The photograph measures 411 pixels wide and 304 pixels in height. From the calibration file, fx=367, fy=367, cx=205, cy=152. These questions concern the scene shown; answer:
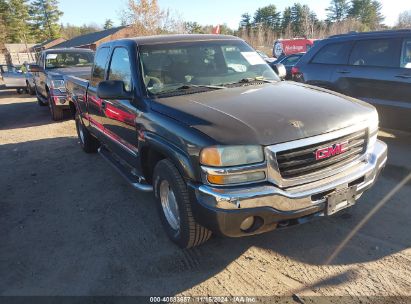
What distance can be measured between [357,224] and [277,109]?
1519mm

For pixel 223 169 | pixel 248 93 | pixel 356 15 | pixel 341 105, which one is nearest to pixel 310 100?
pixel 341 105

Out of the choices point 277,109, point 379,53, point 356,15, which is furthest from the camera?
point 356,15

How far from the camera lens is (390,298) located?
2650mm

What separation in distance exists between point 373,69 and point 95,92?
4.27 m

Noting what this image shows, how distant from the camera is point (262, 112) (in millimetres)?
2996

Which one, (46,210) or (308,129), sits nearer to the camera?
(308,129)

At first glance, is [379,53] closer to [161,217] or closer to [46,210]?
[161,217]

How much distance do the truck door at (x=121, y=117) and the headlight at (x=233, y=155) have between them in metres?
1.37

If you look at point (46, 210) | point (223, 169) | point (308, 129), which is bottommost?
point (46, 210)

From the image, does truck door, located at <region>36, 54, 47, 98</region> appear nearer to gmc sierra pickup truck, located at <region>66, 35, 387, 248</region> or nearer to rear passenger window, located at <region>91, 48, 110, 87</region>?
rear passenger window, located at <region>91, 48, 110, 87</region>

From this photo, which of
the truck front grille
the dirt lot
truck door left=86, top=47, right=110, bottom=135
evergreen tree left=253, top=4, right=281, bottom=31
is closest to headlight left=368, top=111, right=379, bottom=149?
the truck front grille

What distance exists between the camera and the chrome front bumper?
260 centimetres

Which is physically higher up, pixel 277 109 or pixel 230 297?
pixel 277 109

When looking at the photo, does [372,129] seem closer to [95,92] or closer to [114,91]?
[114,91]
